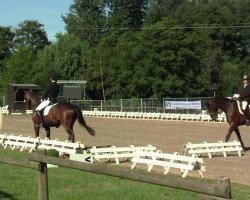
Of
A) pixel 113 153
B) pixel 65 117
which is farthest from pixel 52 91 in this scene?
pixel 113 153

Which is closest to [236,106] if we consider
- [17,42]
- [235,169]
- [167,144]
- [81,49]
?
[167,144]

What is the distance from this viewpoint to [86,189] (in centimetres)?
1177

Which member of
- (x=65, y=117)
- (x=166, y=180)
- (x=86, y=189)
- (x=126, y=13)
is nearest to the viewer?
(x=166, y=180)

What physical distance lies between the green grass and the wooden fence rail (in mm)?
2290

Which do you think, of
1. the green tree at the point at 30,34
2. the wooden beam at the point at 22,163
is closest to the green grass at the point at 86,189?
the wooden beam at the point at 22,163

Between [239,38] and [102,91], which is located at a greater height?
[239,38]

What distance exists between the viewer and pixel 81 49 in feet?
298

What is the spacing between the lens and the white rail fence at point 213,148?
17994 millimetres

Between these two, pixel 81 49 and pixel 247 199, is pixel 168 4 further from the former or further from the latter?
pixel 247 199

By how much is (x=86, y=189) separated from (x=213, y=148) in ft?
26.9

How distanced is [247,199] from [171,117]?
3924cm

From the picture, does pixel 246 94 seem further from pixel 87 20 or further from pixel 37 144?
pixel 87 20

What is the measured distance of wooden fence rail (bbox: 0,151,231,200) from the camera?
527cm

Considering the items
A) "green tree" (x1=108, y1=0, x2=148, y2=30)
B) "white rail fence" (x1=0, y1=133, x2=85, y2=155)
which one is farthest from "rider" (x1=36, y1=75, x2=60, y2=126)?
"green tree" (x1=108, y1=0, x2=148, y2=30)
